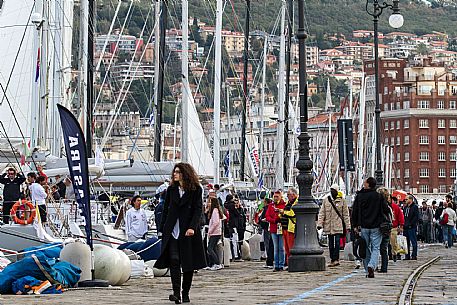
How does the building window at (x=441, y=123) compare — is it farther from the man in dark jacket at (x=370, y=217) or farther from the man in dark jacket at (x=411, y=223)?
the man in dark jacket at (x=370, y=217)

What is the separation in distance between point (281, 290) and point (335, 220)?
29.0ft

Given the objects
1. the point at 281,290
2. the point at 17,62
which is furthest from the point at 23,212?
the point at 17,62

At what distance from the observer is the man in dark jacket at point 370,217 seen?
81.4ft

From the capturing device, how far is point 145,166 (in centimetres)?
4359

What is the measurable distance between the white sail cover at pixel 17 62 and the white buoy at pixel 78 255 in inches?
747

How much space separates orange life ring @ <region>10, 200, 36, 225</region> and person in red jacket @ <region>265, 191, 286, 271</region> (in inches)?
199

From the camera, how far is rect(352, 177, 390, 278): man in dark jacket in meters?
24.8

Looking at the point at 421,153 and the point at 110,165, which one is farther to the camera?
the point at 421,153

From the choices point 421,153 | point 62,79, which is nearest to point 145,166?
point 62,79

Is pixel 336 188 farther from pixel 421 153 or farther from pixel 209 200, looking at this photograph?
pixel 421 153

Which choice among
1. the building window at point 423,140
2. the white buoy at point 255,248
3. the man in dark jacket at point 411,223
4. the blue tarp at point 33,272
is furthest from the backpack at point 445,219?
the building window at point 423,140

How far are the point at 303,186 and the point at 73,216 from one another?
6.52m

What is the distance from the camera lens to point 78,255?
22000 mm

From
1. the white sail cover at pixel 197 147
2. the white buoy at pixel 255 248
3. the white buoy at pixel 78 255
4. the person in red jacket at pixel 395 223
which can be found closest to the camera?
the white buoy at pixel 78 255
